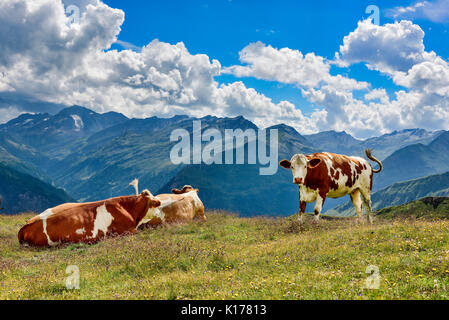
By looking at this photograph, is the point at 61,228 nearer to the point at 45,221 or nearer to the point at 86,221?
the point at 45,221

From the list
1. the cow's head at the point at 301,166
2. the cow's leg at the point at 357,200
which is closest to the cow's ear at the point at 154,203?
the cow's head at the point at 301,166

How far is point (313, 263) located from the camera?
304 inches

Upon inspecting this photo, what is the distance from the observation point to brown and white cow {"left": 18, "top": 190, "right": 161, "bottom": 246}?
13570 mm

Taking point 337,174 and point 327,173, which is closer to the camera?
point 327,173

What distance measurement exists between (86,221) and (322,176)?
10.7 metres

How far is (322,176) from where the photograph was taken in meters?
13.7

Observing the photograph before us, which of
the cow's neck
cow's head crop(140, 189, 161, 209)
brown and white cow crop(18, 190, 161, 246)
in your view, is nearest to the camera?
brown and white cow crop(18, 190, 161, 246)

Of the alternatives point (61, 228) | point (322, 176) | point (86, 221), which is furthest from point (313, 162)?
point (61, 228)

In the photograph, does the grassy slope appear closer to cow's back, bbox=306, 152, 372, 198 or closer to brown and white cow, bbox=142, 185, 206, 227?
cow's back, bbox=306, 152, 372, 198

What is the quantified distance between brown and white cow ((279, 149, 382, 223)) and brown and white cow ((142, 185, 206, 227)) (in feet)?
21.3

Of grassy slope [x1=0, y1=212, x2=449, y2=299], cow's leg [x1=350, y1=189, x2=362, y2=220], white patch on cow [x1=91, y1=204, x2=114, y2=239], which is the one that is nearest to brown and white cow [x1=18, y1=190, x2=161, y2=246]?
white patch on cow [x1=91, y1=204, x2=114, y2=239]

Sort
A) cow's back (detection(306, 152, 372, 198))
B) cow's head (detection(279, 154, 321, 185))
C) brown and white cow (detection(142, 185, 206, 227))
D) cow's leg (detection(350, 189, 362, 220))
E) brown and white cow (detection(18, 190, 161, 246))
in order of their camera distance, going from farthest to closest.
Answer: brown and white cow (detection(142, 185, 206, 227)) < cow's leg (detection(350, 189, 362, 220)) < cow's back (detection(306, 152, 372, 198)) < brown and white cow (detection(18, 190, 161, 246)) < cow's head (detection(279, 154, 321, 185))

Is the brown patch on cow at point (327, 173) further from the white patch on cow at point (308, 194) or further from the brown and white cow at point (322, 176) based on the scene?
the white patch on cow at point (308, 194)
